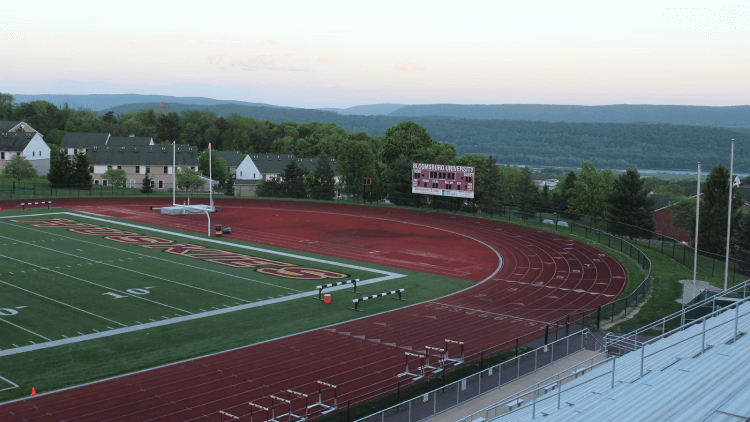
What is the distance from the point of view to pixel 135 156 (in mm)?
92375

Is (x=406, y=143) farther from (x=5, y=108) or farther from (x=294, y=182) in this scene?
(x=5, y=108)

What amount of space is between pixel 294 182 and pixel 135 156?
95.6 feet

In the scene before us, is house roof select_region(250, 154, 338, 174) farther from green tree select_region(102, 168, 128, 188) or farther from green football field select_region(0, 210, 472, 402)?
green football field select_region(0, 210, 472, 402)

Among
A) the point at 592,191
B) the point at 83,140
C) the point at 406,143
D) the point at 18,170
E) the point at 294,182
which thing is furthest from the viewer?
the point at 83,140

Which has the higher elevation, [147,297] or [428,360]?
[147,297]

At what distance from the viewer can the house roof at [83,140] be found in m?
112

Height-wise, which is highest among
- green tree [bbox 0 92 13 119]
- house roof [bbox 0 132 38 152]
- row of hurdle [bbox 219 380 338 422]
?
green tree [bbox 0 92 13 119]

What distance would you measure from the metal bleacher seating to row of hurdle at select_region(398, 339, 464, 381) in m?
3.90

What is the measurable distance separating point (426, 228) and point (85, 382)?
36.8 meters

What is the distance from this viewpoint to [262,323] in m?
25.9

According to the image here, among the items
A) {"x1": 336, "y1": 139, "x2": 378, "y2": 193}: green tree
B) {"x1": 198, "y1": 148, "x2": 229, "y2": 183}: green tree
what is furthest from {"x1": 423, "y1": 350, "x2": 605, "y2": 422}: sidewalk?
{"x1": 198, "y1": 148, "x2": 229, "y2": 183}: green tree

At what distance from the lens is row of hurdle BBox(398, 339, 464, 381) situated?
20.6 m

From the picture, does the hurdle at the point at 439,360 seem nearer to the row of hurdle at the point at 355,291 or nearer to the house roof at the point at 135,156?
the row of hurdle at the point at 355,291

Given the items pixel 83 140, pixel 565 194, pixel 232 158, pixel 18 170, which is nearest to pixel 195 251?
pixel 18 170
